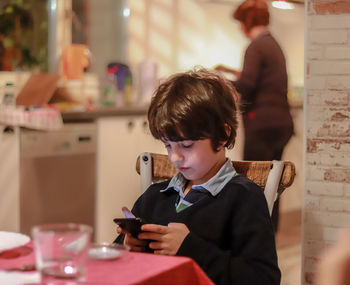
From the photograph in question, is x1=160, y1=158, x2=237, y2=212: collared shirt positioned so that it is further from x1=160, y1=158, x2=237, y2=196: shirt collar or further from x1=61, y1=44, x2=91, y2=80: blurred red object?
x1=61, y1=44, x2=91, y2=80: blurred red object

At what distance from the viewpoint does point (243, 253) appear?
1.48 metres

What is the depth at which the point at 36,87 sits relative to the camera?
12.9 feet

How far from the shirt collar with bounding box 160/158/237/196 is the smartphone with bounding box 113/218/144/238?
227 mm

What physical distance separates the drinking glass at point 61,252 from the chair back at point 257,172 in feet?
2.39

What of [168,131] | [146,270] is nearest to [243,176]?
[168,131]

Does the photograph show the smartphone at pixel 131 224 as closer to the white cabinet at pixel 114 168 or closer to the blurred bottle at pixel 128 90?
the white cabinet at pixel 114 168

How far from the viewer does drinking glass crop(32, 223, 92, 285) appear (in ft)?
3.34

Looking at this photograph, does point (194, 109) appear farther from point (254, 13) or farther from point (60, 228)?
point (254, 13)

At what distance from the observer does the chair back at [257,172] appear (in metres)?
1.68

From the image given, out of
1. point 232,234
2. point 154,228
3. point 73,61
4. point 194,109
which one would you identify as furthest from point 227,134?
point 73,61

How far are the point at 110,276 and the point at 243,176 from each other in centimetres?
60

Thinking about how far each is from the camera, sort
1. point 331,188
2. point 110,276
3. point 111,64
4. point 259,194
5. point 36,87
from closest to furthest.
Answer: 1. point 110,276
2. point 259,194
3. point 331,188
4. point 36,87
5. point 111,64

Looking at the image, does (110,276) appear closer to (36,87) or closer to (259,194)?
(259,194)

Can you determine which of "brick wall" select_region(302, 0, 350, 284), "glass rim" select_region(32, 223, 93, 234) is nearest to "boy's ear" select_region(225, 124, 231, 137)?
"glass rim" select_region(32, 223, 93, 234)
